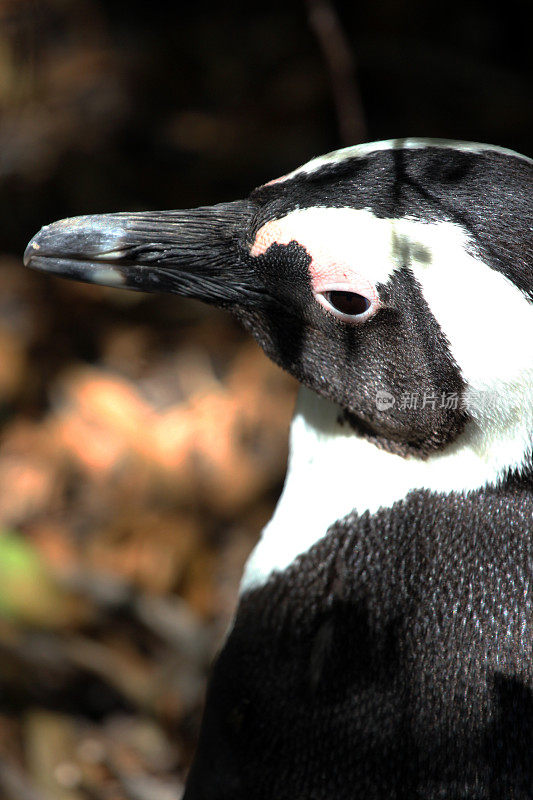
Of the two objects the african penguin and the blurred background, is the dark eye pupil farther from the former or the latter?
the blurred background

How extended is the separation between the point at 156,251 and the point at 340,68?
1445 mm

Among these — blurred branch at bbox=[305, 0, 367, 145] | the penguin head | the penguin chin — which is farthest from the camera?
blurred branch at bbox=[305, 0, 367, 145]

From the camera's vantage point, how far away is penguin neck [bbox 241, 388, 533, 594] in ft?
3.77

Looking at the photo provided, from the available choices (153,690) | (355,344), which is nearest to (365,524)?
(355,344)

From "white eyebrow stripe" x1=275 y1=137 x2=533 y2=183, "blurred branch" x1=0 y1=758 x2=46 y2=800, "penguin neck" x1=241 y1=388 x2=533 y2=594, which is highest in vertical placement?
"white eyebrow stripe" x1=275 y1=137 x2=533 y2=183

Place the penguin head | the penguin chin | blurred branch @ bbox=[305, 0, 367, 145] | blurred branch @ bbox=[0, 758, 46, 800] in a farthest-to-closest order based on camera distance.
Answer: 1. blurred branch @ bbox=[305, 0, 367, 145]
2. blurred branch @ bbox=[0, 758, 46, 800]
3. the penguin chin
4. the penguin head

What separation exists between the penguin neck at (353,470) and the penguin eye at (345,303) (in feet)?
0.55

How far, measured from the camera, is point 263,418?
101 inches

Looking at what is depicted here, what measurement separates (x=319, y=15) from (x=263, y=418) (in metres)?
1.02

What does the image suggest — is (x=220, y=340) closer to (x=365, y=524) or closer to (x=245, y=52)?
(x=245, y=52)

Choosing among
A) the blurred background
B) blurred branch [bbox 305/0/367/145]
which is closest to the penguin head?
blurred branch [bbox 305/0/367/145]

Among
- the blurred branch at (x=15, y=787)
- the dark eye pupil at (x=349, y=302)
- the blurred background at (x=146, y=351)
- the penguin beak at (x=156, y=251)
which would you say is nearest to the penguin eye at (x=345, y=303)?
the dark eye pupil at (x=349, y=302)

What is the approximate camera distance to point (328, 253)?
111cm

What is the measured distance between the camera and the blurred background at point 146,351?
217 centimetres
